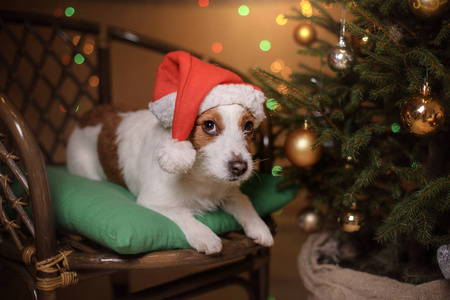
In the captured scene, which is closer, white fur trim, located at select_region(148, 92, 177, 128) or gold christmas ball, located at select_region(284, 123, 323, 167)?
white fur trim, located at select_region(148, 92, 177, 128)

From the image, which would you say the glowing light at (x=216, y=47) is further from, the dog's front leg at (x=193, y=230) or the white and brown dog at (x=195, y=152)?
the dog's front leg at (x=193, y=230)

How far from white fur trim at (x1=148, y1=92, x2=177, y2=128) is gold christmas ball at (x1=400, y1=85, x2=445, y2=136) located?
61cm

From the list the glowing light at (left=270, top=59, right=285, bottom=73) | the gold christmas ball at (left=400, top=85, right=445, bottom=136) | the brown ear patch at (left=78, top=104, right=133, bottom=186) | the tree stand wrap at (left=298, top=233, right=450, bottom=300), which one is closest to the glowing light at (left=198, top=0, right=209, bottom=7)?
the glowing light at (left=270, top=59, right=285, bottom=73)

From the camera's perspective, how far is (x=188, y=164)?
1.01m

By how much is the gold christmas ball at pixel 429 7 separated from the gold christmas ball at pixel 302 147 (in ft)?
1.56

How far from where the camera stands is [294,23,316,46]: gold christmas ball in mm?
1718

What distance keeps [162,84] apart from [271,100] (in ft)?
1.21

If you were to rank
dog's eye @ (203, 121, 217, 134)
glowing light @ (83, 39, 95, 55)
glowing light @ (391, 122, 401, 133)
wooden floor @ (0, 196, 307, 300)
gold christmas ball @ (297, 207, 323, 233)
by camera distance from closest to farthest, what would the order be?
dog's eye @ (203, 121, 217, 134)
glowing light @ (391, 122, 401, 133)
gold christmas ball @ (297, 207, 323, 233)
wooden floor @ (0, 196, 307, 300)
glowing light @ (83, 39, 95, 55)

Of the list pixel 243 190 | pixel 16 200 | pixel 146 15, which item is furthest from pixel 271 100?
pixel 146 15

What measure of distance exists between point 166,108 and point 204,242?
1.19 ft

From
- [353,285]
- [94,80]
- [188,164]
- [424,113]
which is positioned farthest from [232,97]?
[94,80]

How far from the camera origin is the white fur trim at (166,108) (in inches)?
41.6

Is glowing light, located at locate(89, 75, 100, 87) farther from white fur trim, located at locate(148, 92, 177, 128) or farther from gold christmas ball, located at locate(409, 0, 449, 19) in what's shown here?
gold christmas ball, located at locate(409, 0, 449, 19)

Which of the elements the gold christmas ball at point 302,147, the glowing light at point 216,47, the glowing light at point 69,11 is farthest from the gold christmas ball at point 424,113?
the glowing light at point 69,11
